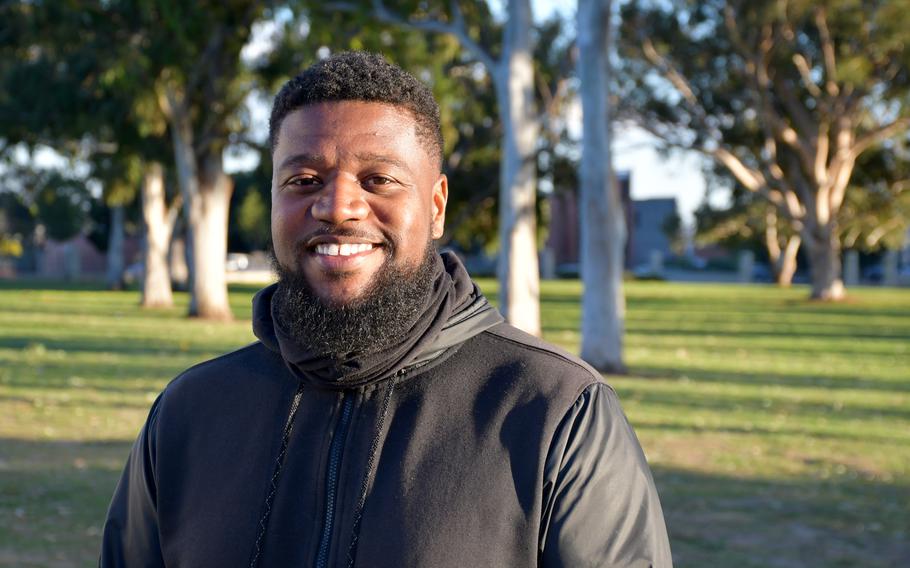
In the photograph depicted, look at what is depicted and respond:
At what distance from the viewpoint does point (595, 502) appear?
201 centimetres

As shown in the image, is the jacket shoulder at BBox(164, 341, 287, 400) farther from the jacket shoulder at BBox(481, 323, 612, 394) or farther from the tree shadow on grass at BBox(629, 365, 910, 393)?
the tree shadow on grass at BBox(629, 365, 910, 393)

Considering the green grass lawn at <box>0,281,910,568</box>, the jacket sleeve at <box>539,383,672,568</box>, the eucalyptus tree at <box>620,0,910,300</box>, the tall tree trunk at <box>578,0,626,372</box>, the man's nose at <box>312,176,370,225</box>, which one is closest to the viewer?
the jacket sleeve at <box>539,383,672,568</box>

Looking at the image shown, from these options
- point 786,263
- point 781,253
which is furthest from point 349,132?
point 781,253

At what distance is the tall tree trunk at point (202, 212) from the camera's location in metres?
25.1

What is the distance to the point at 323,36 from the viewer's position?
62.8 feet

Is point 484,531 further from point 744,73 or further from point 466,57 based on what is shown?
point 744,73

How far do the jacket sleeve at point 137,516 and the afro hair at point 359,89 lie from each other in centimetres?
67

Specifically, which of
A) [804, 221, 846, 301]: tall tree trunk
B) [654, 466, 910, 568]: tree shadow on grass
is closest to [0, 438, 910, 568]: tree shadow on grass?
[654, 466, 910, 568]: tree shadow on grass

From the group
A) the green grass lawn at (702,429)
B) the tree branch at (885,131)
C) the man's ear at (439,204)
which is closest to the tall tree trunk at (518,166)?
the green grass lawn at (702,429)

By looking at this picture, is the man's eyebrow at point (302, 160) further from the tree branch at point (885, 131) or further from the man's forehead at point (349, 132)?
the tree branch at point (885, 131)

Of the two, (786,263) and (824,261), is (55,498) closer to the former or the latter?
(824,261)

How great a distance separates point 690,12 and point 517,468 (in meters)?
32.7

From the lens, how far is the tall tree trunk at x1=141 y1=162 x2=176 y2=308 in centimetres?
3225

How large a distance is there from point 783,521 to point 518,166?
34.8ft
